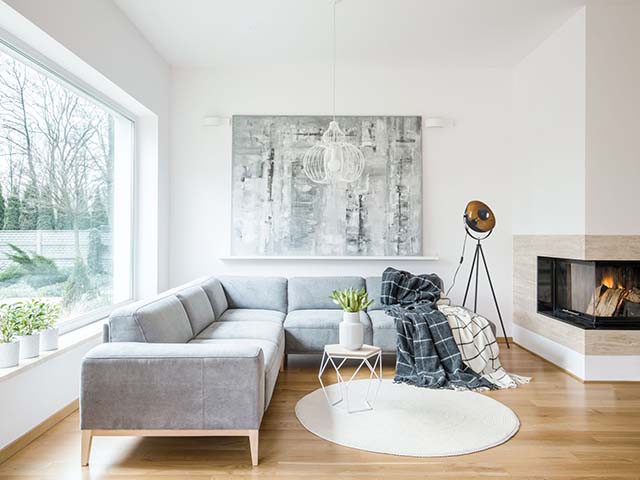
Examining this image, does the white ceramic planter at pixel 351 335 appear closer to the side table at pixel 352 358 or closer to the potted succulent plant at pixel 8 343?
the side table at pixel 352 358

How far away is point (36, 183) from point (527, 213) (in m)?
4.31

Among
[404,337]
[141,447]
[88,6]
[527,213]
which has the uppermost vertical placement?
[88,6]

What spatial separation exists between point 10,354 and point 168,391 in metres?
0.91

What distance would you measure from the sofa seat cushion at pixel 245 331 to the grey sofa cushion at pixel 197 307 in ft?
0.18

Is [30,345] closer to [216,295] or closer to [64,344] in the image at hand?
[64,344]

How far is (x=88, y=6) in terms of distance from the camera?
3.20 m

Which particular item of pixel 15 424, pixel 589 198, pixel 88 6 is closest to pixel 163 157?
pixel 88 6

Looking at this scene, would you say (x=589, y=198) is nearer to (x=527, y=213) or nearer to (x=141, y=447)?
(x=527, y=213)

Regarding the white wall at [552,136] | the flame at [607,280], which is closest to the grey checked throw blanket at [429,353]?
the flame at [607,280]

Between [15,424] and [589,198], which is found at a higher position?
[589,198]

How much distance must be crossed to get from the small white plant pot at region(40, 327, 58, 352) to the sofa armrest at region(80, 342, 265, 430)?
748mm

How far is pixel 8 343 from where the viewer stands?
2.42 m

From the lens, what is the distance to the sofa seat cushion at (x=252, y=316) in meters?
3.94

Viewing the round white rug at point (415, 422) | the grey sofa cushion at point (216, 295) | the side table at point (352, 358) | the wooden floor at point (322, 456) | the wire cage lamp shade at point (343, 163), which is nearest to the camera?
the wooden floor at point (322, 456)
